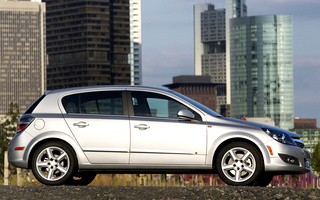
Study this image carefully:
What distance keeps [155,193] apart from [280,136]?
2.42 m

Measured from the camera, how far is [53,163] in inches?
376

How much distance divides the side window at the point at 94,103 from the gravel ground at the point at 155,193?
1.56 metres

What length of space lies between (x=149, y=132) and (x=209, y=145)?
91 cm

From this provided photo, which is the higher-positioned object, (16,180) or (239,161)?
(239,161)

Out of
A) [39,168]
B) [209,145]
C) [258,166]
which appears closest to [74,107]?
[39,168]

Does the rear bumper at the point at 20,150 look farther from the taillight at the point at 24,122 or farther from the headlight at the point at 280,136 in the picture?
the headlight at the point at 280,136

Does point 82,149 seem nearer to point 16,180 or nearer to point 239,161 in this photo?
point 239,161

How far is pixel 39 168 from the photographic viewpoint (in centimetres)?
954

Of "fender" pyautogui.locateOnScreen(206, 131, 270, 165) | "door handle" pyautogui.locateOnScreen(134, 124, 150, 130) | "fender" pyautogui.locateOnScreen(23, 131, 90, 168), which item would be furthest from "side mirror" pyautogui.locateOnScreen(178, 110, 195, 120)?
"fender" pyautogui.locateOnScreen(23, 131, 90, 168)

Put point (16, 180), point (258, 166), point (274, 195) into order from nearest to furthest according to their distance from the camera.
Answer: point (274, 195) < point (258, 166) < point (16, 180)

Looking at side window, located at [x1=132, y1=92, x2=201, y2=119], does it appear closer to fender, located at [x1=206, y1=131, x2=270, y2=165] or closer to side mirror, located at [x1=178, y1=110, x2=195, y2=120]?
side mirror, located at [x1=178, y1=110, x2=195, y2=120]

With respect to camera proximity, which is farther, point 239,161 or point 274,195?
point 239,161

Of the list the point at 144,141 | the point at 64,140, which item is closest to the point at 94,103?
the point at 64,140

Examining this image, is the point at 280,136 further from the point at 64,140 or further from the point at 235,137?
the point at 64,140
